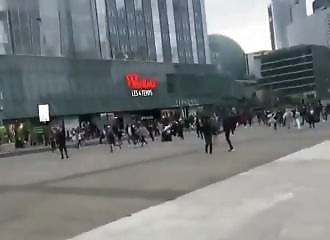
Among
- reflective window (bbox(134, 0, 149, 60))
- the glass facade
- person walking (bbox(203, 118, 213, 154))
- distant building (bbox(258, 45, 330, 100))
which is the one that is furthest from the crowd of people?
the glass facade

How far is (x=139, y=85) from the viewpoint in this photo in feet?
223

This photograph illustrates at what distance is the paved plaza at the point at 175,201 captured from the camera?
24.7 ft

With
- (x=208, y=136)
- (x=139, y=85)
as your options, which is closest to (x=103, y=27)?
(x=139, y=85)

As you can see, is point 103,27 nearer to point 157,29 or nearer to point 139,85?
point 139,85

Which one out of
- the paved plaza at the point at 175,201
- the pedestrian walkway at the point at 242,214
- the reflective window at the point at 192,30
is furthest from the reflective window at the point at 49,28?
the pedestrian walkway at the point at 242,214

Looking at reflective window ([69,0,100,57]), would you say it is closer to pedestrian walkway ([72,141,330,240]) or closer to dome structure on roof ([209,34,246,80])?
pedestrian walkway ([72,141,330,240])

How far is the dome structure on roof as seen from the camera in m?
122

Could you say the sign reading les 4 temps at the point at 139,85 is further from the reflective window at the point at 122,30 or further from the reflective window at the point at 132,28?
the reflective window at the point at 132,28

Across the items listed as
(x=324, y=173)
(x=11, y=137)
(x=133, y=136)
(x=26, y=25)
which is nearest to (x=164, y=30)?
(x=26, y=25)

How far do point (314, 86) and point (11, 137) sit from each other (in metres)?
113

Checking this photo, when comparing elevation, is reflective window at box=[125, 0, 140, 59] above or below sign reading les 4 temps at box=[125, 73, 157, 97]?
above

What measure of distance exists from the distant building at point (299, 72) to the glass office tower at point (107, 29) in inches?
2520

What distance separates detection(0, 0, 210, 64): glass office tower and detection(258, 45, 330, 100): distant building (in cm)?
6402

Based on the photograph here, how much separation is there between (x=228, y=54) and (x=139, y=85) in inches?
2384
